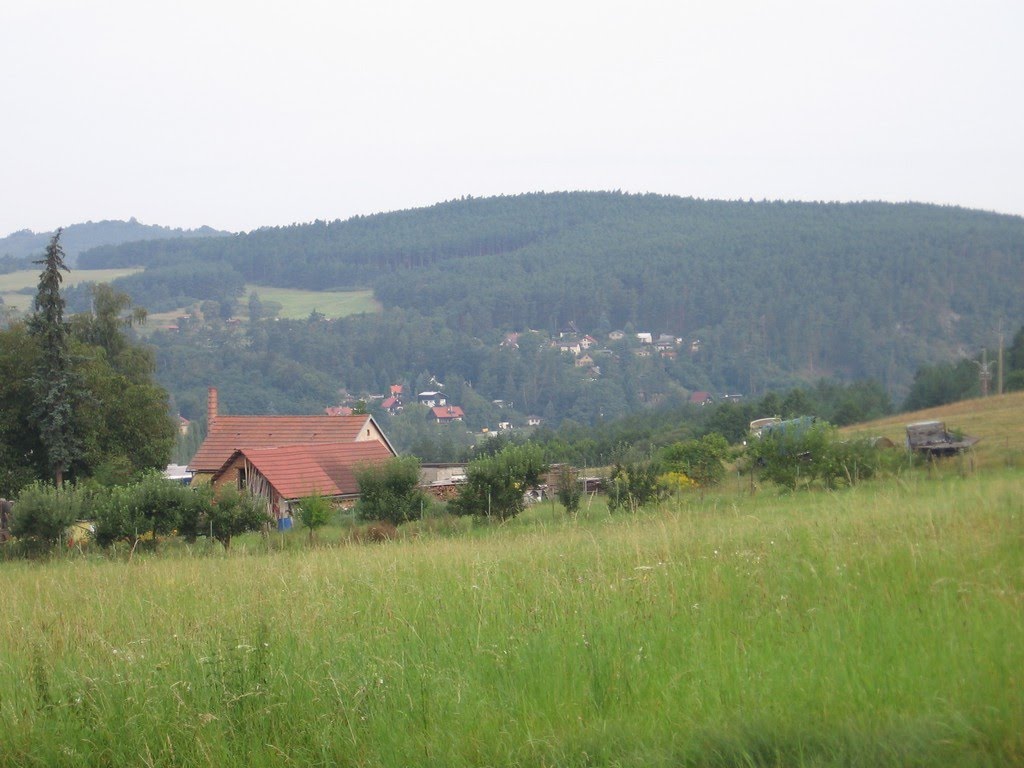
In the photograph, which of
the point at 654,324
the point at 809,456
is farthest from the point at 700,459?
the point at 654,324

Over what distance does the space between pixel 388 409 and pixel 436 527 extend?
10540 cm

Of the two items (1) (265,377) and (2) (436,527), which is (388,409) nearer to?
(1) (265,377)

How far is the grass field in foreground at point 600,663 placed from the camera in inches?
153

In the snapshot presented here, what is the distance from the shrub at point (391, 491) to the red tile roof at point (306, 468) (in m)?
8.75

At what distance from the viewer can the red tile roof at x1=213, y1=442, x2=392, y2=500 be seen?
1587 inches

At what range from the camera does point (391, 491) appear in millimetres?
29703

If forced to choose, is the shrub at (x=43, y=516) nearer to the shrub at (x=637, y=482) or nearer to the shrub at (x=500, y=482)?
the shrub at (x=500, y=482)

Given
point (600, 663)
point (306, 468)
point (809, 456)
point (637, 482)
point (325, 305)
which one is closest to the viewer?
point (600, 663)

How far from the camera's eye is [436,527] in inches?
955

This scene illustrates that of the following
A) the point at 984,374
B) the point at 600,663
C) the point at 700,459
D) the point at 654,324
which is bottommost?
the point at 984,374

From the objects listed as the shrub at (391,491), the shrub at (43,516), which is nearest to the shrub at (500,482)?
the shrub at (391,491)

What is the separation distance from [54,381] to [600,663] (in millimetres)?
39867

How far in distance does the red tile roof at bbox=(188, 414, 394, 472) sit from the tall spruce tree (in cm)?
1227

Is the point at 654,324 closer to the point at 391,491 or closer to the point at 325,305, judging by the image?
the point at 325,305
